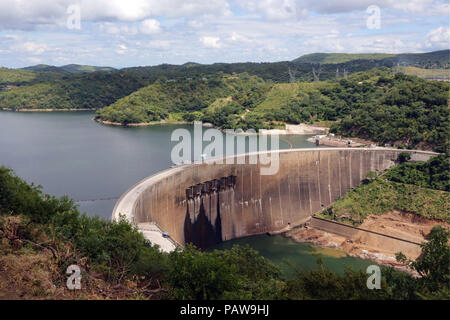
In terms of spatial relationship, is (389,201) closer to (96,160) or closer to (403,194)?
(403,194)

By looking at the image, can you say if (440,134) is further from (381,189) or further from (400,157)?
(381,189)

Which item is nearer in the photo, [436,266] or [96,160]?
[436,266]

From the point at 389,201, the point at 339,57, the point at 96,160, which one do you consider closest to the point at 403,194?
the point at 389,201

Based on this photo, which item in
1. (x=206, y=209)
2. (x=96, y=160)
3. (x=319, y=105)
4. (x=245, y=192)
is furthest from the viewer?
(x=319, y=105)

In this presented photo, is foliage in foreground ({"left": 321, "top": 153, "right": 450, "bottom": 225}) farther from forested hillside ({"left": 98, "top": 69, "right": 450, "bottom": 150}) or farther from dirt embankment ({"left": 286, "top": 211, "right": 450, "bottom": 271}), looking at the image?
forested hillside ({"left": 98, "top": 69, "right": 450, "bottom": 150})

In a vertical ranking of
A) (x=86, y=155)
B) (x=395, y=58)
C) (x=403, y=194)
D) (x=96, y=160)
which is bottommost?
(x=403, y=194)
